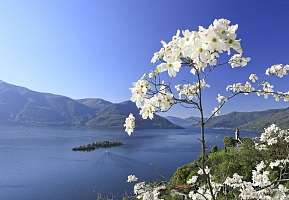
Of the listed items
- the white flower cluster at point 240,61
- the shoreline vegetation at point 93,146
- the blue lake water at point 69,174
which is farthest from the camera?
the shoreline vegetation at point 93,146

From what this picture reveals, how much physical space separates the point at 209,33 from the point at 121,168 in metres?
35.5

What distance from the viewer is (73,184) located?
2845cm

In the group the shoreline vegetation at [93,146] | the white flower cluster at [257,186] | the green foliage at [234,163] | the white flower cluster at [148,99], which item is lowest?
the shoreline vegetation at [93,146]

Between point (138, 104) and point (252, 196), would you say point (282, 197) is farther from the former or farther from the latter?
point (138, 104)

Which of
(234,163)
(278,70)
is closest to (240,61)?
(278,70)

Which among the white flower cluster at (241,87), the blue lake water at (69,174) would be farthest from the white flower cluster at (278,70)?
the blue lake water at (69,174)

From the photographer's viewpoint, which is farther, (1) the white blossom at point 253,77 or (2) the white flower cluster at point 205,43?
(1) the white blossom at point 253,77

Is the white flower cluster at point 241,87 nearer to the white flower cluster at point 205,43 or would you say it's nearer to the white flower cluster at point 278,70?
the white flower cluster at point 278,70

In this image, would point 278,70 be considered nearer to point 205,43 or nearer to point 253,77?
point 253,77

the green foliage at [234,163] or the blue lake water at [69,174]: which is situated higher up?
the green foliage at [234,163]

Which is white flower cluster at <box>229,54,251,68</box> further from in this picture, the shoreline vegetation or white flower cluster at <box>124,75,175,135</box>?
the shoreline vegetation

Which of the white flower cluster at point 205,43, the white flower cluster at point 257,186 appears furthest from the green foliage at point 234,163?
the white flower cluster at point 205,43

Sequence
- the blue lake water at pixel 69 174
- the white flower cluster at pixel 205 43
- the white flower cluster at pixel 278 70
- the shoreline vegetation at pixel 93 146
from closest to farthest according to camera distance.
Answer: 1. the white flower cluster at pixel 205 43
2. the white flower cluster at pixel 278 70
3. the blue lake water at pixel 69 174
4. the shoreline vegetation at pixel 93 146

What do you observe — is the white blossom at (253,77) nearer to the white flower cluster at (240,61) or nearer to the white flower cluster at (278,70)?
the white flower cluster at (278,70)
